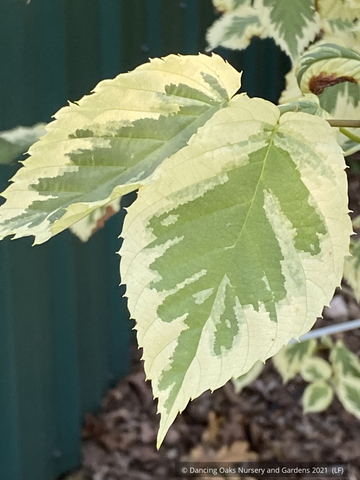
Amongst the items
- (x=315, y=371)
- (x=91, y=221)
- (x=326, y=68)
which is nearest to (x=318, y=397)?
(x=315, y=371)

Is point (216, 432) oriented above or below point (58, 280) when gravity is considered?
below

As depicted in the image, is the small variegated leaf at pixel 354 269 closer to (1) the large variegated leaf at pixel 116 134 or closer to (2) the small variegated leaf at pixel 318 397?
(2) the small variegated leaf at pixel 318 397

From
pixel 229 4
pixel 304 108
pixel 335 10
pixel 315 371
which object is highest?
pixel 229 4

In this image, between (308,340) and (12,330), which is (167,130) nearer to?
(12,330)

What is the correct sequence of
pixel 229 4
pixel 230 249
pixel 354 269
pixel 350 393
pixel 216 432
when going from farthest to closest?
pixel 216 432 < pixel 350 393 < pixel 354 269 < pixel 229 4 < pixel 230 249

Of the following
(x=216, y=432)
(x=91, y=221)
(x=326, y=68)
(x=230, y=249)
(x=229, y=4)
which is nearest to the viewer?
(x=230, y=249)

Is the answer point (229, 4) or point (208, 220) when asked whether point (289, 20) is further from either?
point (208, 220)
